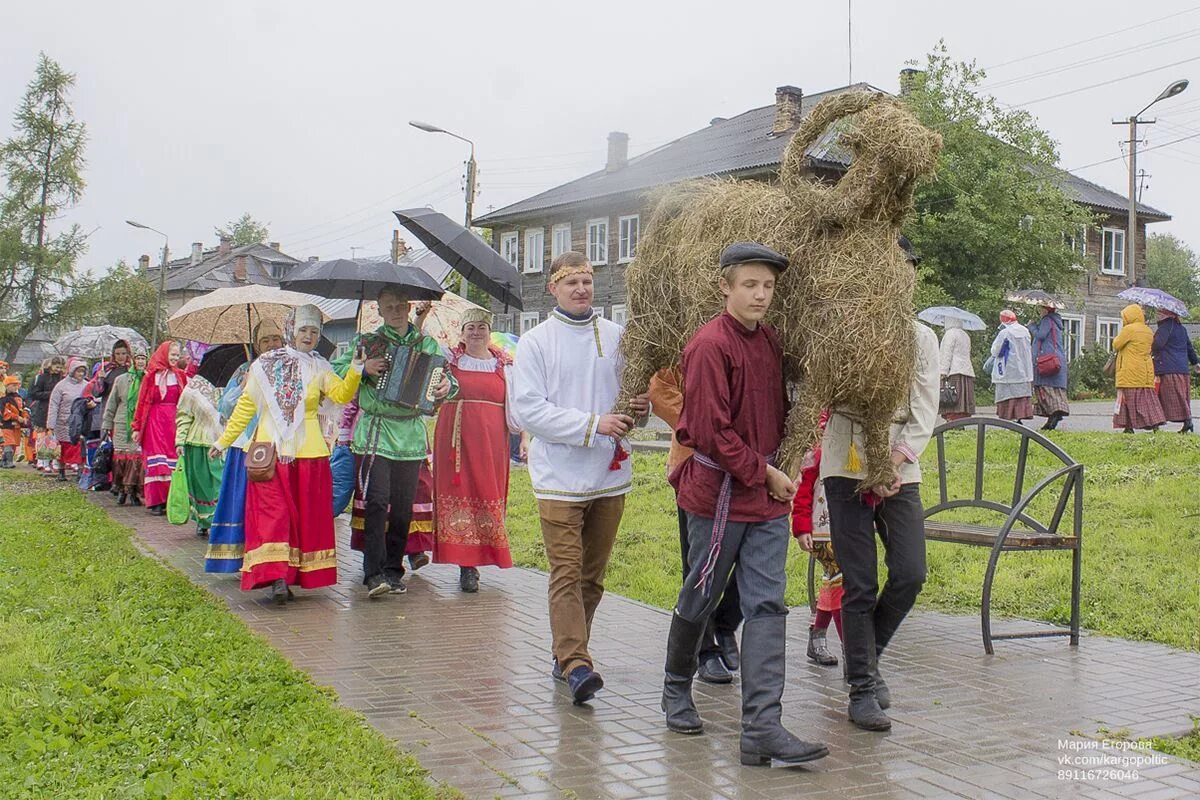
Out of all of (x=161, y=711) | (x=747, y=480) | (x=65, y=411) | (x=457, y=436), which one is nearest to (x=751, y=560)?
(x=747, y=480)

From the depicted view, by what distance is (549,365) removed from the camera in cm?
605

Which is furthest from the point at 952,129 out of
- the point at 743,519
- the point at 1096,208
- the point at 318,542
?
the point at 743,519

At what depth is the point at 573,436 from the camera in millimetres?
5844

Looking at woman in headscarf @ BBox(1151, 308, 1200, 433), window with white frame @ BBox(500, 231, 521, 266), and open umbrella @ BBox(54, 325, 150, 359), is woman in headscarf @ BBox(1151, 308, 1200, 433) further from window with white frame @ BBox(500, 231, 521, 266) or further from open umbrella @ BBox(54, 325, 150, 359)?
window with white frame @ BBox(500, 231, 521, 266)

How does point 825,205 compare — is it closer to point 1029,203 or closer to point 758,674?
point 758,674

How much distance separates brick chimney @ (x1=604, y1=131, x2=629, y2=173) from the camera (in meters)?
40.6

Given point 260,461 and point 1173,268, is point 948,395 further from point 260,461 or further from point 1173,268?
point 1173,268

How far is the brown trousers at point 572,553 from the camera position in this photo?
5.88 m

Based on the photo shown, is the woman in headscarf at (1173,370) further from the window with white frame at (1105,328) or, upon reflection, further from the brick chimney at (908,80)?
the window with white frame at (1105,328)

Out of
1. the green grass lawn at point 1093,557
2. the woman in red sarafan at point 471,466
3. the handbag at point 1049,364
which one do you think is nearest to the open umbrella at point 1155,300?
the handbag at point 1049,364

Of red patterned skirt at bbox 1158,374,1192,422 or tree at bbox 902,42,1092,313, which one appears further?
tree at bbox 902,42,1092,313

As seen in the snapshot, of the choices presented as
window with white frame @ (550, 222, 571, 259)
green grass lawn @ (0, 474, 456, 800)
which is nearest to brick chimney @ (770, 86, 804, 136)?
window with white frame @ (550, 222, 571, 259)

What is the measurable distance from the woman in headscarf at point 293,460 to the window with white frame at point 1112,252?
142 ft

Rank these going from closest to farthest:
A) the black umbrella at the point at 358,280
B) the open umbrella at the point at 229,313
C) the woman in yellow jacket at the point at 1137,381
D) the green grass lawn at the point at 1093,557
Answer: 1. the green grass lawn at the point at 1093,557
2. the black umbrella at the point at 358,280
3. the open umbrella at the point at 229,313
4. the woman in yellow jacket at the point at 1137,381
